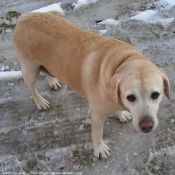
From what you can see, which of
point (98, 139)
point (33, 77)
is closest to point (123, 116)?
point (98, 139)

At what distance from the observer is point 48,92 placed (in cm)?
376

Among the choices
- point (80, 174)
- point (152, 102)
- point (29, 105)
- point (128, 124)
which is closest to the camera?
point (152, 102)

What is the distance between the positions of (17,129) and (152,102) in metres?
1.81

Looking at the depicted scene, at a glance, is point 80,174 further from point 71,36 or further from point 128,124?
point 71,36

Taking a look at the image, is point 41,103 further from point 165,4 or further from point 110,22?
point 165,4

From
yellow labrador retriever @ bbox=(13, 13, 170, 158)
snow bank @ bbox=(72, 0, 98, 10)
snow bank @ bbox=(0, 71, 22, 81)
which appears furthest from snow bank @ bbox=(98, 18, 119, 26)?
yellow labrador retriever @ bbox=(13, 13, 170, 158)

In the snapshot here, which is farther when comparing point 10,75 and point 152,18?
point 152,18

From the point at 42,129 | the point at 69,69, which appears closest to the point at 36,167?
the point at 42,129

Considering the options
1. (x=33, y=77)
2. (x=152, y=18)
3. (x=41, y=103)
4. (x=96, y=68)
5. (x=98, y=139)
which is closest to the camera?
(x=96, y=68)

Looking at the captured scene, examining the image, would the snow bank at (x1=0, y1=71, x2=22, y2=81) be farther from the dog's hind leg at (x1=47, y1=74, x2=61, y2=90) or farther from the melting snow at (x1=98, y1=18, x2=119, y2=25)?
the melting snow at (x1=98, y1=18, x2=119, y2=25)

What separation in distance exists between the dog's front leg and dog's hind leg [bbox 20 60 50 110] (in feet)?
2.77

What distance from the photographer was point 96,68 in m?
2.63

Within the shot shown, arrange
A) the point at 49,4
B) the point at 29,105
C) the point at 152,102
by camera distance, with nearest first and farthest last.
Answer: the point at 152,102 → the point at 29,105 → the point at 49,4

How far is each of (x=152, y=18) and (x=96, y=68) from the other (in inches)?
88.2
